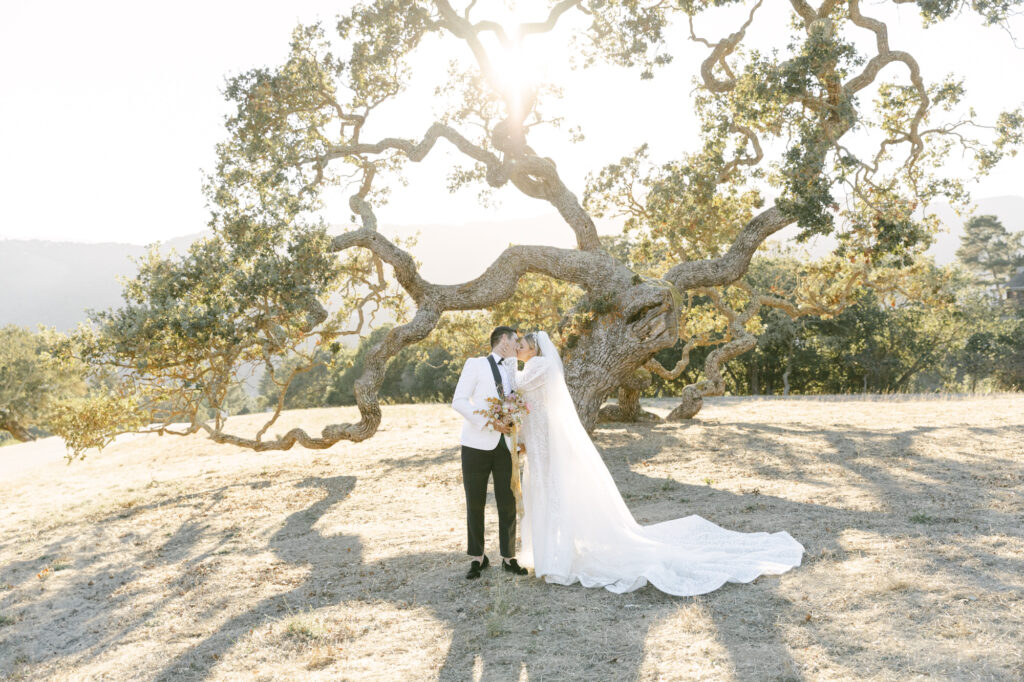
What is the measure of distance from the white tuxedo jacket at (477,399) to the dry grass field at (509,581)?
1246 mm

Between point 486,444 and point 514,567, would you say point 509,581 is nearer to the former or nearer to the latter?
point 514,567

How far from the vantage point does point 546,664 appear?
4484mm

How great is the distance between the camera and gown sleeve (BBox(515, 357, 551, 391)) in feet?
20.4

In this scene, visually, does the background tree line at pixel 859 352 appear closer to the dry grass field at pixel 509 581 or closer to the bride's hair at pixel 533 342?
the dry grass field at pixel 509 581

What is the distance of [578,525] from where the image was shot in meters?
6.14

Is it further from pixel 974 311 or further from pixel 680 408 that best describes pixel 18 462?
pixel 974 311

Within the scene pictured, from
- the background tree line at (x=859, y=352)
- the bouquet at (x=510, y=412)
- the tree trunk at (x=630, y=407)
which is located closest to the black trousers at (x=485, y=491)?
the bouquet at (x=510, y=412)

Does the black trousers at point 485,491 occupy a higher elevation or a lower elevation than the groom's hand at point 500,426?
lower

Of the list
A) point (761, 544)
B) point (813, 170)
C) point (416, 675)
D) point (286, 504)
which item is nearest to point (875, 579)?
point (761, 544)

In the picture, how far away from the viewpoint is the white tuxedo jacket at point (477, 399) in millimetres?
A: 6125

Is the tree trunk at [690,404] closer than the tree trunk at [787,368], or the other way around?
the tree trunk at [690,404]

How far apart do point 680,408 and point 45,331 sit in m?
13.5

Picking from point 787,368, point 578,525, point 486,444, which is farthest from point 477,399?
point 787,368

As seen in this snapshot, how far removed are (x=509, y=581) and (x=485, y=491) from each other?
814 millimetres
